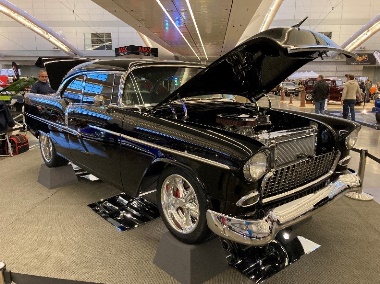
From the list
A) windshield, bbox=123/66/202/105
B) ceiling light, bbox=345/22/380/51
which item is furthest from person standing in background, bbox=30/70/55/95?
ceiling light, bbox=345/22/380/51

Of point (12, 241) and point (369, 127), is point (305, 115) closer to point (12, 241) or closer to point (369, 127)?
point (12, 241)

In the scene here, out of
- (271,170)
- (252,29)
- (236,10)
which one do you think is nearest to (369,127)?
(236,10)

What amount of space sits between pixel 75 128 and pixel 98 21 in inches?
1480

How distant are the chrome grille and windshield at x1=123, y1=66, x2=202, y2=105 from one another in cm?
150

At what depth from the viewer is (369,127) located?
10328 millimetres

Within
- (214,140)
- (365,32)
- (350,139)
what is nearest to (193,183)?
(214,140)

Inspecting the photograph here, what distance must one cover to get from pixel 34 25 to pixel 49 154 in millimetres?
29219

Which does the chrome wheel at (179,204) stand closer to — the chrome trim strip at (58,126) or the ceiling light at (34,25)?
the chrome trim strip at (58,126)

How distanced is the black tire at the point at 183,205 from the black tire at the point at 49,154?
2.39 meters

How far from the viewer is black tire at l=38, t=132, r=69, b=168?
15.4ft

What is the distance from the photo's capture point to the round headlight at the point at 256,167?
2250mm

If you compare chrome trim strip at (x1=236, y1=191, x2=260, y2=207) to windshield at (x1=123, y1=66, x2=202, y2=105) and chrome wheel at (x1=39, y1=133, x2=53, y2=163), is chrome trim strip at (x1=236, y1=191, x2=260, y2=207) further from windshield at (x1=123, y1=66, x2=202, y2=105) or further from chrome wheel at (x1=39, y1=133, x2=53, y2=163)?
chrome wheel at (x1=39, y1=133, x2=53, y2=163)

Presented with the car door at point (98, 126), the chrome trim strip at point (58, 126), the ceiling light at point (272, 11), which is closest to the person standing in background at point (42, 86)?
the chrome trim strip at point (58, 126)

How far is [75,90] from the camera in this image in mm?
4180
